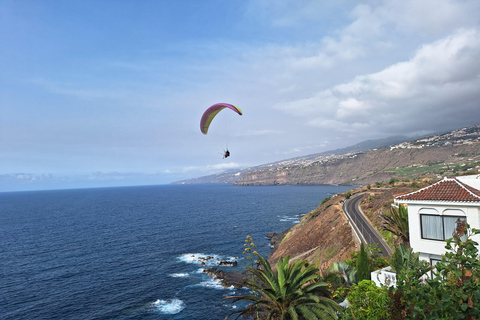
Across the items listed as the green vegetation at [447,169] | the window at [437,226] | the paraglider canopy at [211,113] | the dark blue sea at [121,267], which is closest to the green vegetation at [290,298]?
the window at [437,226]

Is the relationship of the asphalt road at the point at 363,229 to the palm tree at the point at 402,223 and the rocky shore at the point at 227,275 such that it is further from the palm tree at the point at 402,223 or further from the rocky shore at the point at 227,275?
the rocky shore at the point at 227,275

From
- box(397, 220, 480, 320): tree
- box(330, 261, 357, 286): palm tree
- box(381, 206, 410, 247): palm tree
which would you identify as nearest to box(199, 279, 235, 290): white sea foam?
box(330, 261, 357, 286): palm tree

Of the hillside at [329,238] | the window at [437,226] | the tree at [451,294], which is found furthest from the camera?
the hillside at [329,238]

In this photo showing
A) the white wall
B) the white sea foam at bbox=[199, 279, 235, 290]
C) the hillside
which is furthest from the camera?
the white sea foam at bbox=[199, 279, 235, 290]

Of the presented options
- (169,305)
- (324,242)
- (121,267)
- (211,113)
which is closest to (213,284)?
(169,305)

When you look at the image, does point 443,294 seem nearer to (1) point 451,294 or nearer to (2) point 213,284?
(1) point 451,294

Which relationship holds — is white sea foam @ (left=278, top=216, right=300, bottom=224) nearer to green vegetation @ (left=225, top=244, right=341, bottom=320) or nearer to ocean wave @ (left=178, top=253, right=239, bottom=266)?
ocean wave @ (left=178, top=253, right=239, bottom=266)
